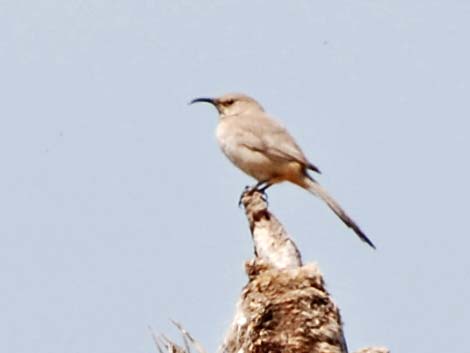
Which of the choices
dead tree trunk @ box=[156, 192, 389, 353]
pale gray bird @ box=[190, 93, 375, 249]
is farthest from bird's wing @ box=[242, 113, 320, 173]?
dead tree trunk @ box=[156, 192, 389, 353]

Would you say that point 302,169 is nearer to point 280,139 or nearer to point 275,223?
point 280,139

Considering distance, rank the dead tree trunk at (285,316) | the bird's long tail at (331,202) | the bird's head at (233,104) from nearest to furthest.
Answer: the dead tree trunk at (285,316) → the bird's long tail at (331,202) → the bird's head at (233,104)

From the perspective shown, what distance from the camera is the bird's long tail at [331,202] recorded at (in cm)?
1036

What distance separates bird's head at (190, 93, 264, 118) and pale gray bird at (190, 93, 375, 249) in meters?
0.16

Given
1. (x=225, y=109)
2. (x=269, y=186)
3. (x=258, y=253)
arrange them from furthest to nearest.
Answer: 1. (x=225, y=109)
2. (x=269, y=186)
3. (x=258, y=253)

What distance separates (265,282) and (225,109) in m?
5.21

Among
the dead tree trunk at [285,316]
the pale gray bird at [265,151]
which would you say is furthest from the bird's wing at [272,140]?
the dead tree trunk at [285,316]

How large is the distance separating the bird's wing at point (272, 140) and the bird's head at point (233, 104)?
288mm

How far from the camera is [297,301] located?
7090mm

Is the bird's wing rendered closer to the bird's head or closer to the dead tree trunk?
the bird's head

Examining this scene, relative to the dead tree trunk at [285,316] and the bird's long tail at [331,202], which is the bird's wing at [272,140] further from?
the dead tree trunk at [285,316]

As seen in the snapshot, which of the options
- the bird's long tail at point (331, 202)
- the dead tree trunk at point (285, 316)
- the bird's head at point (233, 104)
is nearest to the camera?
the dead tree trunk at point (285, 316)

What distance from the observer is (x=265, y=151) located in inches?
449

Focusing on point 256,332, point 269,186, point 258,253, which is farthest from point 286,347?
point 269,186
